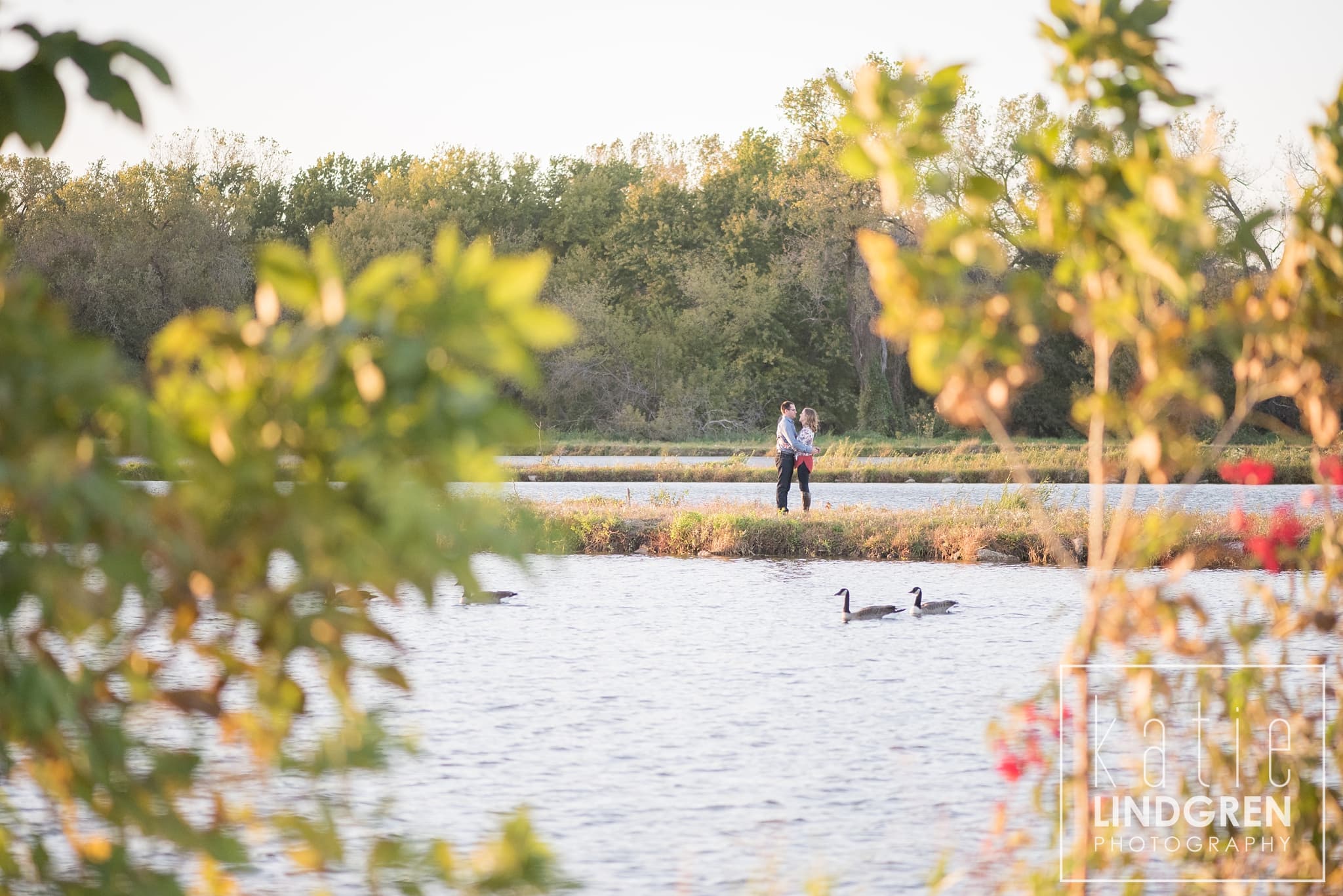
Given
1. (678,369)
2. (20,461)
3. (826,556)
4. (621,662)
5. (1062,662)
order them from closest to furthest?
(20,461) → (1062,662) → (621,662) → (826,556) → (678,369)

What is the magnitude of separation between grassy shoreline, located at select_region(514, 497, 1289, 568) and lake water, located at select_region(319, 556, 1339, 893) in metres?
1.61

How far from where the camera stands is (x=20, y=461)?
1.56 metres

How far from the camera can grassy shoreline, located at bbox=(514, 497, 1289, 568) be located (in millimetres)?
18078

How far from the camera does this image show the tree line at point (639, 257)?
4906 centimetres

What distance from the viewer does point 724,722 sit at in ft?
30.7

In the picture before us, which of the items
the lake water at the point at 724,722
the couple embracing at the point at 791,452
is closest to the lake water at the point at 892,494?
the couple embracing at the point at 791,452

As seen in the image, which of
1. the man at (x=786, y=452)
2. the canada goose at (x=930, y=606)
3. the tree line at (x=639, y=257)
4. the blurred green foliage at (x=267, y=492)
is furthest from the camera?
the tree line at (x=639, y=257)

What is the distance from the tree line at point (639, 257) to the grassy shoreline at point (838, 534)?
27.0 metres

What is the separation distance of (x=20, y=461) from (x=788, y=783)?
259 inches

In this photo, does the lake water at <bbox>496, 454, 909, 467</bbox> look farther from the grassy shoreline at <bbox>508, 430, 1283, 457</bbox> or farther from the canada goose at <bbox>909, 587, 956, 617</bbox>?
the canada goose at <bbox>909, 587, 956, 617</bbox>

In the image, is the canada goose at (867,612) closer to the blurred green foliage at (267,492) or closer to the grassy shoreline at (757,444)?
the blurred green foliage at (267,492)

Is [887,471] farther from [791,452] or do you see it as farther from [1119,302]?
[1119,302]

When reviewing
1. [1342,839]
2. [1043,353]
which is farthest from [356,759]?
[1043,353]

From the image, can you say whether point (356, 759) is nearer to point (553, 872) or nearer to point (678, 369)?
point (553, 872)
